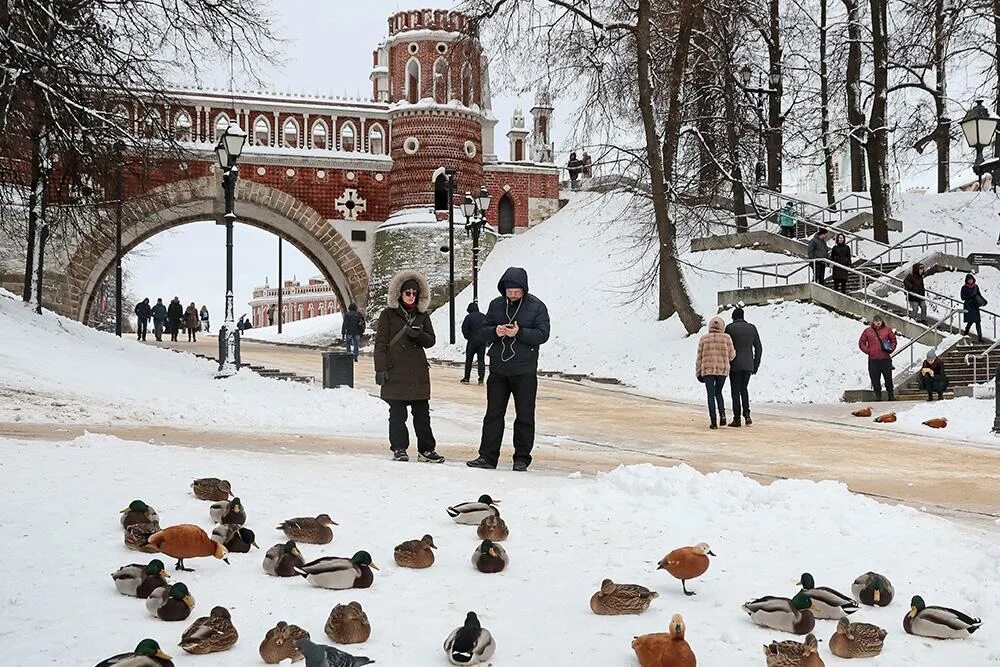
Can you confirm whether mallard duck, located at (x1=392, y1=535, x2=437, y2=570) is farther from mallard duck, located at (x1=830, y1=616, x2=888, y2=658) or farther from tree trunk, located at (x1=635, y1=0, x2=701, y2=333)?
tree trunk, located at (x1=635, y1=0, x2=701, y2=333)

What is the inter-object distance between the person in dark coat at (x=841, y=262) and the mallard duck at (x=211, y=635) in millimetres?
20183

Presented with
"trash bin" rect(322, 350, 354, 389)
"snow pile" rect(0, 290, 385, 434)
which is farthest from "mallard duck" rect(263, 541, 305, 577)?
"trash bin" rect(322, 350, 354, 389)

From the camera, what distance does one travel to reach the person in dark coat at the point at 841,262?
22.8m

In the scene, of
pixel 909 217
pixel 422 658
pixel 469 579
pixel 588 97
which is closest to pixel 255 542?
pixel 469 579

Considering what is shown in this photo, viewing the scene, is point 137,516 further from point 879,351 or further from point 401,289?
point 879,351

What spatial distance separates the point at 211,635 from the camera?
394 cm

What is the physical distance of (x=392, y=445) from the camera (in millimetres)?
9125

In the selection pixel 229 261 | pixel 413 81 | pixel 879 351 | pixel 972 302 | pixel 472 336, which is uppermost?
pixel 413 81

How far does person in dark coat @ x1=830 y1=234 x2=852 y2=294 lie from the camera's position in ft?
74.6

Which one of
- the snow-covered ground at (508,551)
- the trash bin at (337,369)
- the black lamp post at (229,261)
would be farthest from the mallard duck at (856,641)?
the black lamp post at (229,261)

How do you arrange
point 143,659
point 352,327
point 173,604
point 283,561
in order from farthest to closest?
point 352,327, point 283,561, point 173,604, point 143,659

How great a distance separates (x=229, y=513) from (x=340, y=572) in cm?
113

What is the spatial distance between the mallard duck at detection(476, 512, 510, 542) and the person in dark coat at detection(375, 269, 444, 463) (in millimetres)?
3228

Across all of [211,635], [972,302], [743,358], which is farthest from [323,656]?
[972,302]
